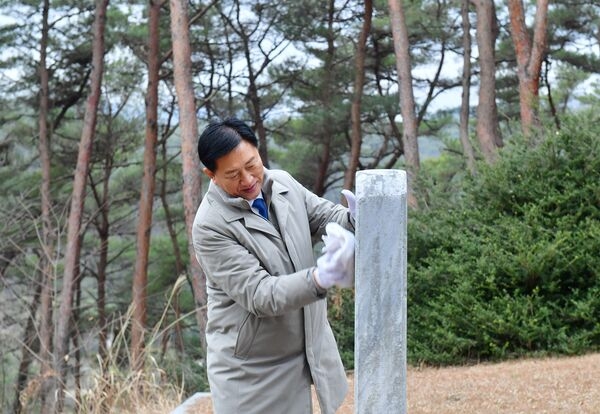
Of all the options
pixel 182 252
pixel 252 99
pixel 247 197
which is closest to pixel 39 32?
pixel 252 99

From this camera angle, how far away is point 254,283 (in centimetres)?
287

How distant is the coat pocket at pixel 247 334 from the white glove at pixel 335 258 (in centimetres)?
43

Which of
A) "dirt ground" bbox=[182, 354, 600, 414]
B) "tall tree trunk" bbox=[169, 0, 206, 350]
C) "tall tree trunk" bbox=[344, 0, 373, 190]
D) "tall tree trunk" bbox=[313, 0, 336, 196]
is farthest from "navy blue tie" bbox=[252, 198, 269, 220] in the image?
"tall tree trunk" bbox=[313, 0, 336, 196]

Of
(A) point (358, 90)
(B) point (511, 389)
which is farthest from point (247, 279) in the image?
(A) point (358, 90)

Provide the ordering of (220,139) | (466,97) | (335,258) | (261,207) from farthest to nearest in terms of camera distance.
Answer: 1. (466,97)
2. (261,207)
3. (220,139)
4. (335,258)

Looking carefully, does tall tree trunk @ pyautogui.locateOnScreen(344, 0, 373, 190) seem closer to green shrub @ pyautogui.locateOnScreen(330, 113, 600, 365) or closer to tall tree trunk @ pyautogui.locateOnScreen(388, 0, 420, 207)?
tall tree trunk @ pyautogui.locateOnScreen(388, 0, 420, 207)

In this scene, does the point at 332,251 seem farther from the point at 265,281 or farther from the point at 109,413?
the point at 109,413

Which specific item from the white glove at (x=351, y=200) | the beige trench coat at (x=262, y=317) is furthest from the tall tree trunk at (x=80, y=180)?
the white glove at (x=351, y=200)

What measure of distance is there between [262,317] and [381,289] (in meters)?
0.47

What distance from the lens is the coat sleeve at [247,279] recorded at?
9.02 feet

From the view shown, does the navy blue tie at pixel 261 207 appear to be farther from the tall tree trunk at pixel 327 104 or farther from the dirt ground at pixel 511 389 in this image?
the tall tree trunk at pixel 327 104

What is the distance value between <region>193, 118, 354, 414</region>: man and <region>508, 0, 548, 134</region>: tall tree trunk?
974cm

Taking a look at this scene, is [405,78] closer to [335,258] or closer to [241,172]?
[241,172]

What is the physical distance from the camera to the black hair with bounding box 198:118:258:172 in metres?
2.99
